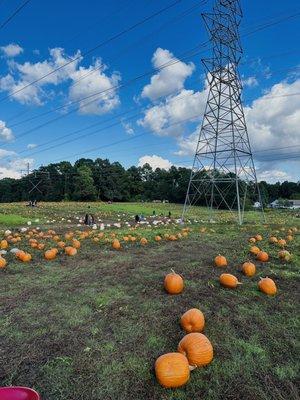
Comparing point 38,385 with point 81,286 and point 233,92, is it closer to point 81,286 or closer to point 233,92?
point 81,286

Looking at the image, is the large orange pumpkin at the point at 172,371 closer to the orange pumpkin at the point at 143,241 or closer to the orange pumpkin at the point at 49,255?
the orange pumpkin at the point at 49,255

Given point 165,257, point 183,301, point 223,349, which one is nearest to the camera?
point 223,349

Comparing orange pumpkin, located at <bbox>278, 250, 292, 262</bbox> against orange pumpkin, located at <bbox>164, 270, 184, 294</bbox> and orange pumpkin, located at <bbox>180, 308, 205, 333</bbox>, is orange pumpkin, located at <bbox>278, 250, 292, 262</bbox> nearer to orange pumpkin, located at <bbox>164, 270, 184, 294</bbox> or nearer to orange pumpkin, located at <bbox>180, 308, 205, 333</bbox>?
orange pumpkin, located at <bbox>164, 270, 184, 294</bbox>

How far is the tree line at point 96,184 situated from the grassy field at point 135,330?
79135 mm

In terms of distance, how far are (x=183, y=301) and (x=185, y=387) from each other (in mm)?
2054

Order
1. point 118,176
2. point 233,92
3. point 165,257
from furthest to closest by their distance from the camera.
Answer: point 118,176 < point 233,92 < point 165,257

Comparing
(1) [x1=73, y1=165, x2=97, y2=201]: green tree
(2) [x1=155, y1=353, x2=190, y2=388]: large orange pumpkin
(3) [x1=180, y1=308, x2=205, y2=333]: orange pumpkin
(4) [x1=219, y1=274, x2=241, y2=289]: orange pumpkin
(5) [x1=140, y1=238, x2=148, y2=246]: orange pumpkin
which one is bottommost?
(2) [x1=155, y1=353, x2=190, y2=388]: large orange pumpkin

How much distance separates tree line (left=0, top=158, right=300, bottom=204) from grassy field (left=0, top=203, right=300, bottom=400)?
7913 centimetres

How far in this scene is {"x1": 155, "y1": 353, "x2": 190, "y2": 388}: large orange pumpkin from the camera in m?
3.43

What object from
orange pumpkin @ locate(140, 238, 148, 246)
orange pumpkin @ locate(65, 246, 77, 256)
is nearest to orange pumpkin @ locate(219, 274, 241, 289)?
orange pumpkin @ locate(65, 246, 77, 256)

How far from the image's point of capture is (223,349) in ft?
13.3

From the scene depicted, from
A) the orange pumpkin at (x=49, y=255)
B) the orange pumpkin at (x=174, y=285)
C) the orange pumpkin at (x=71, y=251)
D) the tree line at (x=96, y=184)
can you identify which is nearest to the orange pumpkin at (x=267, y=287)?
the orange pumpkin at (x=174, y=285)

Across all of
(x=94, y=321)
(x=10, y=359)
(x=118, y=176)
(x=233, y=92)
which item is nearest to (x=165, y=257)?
(x=94, y=321)

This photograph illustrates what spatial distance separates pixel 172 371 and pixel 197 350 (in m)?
0.45
